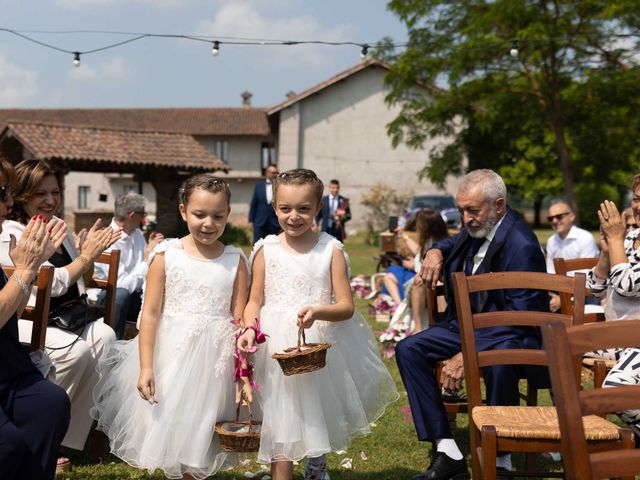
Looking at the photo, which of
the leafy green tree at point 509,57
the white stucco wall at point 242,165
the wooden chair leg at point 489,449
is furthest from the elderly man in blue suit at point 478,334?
the white stucco wall at point 242,165

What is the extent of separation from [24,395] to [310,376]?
1.29 metres

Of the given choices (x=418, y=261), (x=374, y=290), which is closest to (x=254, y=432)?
(x=418, y=261)

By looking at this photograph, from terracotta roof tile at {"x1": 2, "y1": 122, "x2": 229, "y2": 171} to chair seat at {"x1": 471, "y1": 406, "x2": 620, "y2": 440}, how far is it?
24454 millimetres

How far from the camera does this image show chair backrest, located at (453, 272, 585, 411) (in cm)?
392

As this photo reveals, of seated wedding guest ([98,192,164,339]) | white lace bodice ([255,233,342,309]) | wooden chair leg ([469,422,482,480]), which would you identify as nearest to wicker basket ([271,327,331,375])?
white lace bodice ([255,233,342,309])

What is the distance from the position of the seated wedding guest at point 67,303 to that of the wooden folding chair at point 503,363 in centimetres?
203

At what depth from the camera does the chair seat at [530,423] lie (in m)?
3.37

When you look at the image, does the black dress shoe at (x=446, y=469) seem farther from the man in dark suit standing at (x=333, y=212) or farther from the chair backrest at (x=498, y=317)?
the man in dark suit standing at (x=333, y=212)

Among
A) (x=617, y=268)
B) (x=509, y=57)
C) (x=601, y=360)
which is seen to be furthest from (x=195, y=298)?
(x=509, y=57)

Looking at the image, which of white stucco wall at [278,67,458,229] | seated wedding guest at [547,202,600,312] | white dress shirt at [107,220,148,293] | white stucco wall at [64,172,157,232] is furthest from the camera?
white stucco wall at [64,172,157,232]

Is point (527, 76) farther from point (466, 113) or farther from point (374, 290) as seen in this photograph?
point (374, 290)

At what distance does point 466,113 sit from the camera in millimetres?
23531

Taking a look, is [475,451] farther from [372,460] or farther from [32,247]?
[32,247]

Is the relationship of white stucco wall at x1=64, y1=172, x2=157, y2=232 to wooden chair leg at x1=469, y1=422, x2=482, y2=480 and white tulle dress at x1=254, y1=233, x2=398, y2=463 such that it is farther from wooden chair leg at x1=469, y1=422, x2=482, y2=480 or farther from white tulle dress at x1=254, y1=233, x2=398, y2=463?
wooden chair leg at x1=469, y1=422, x2=482, y2=480
